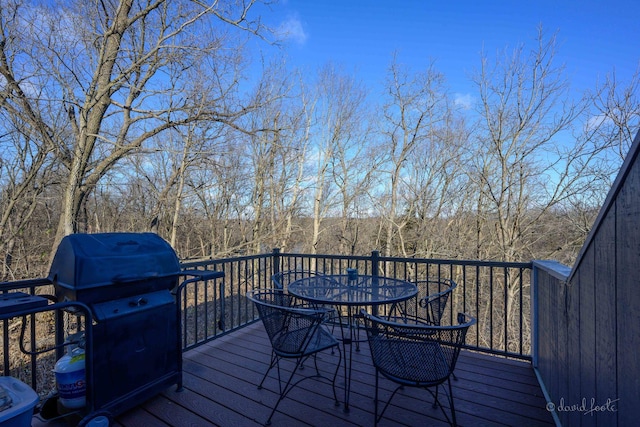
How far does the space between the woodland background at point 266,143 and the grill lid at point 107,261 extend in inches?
153

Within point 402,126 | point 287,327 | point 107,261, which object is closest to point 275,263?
point 287,327

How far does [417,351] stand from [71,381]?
201cm

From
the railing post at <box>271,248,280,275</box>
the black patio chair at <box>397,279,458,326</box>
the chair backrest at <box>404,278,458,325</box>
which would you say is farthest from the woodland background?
the chair backrest at <box>404,278,458,325</box>

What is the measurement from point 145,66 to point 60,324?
20.3ft

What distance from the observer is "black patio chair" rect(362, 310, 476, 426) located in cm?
173

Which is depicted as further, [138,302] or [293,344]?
[293,344]

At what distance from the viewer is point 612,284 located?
1205 millimetres

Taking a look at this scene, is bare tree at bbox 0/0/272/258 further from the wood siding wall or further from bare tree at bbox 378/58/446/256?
the wood siding wall

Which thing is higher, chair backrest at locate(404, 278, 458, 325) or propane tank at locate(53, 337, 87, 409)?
chair backrest at locate(404, 278, 458, 325)

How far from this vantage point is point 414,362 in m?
Result: 1.81

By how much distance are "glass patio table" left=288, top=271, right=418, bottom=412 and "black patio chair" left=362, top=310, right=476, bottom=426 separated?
15.1 inches

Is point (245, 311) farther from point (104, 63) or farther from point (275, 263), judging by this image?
point (104, 63)

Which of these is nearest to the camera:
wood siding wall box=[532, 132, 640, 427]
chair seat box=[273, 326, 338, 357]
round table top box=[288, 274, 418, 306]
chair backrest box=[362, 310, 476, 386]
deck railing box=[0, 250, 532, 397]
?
wood siding wall box=[532, 132, 640, 427]
